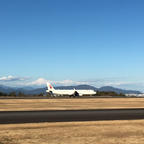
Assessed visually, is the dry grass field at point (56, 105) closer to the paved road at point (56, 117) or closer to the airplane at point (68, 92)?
the paved road at point (56, 117)

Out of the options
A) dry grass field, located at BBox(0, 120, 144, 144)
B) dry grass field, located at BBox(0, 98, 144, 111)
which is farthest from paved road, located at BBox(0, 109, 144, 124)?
dry grass field, located at BBox(0, 98, 144, 111)

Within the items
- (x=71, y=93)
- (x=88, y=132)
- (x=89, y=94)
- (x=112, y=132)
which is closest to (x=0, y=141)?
(x=88, y=132)

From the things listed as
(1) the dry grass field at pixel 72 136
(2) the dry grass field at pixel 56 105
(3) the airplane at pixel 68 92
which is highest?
(3) the airplane at pixel 68 92

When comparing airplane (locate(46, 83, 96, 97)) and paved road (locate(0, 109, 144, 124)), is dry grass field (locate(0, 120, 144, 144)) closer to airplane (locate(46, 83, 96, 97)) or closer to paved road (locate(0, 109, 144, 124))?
paved road (locate(0, 109, 144, 124))

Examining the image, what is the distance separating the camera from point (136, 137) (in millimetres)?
16078

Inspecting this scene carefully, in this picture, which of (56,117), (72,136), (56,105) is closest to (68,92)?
(56,105)

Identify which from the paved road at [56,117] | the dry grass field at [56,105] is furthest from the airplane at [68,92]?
Result: the paved road at [56,117]

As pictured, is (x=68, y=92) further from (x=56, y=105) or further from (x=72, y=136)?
(x=72, y=136)

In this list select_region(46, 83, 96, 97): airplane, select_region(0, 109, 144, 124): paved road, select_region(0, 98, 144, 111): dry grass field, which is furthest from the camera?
select_region(46, 83, 96, 97): airplane

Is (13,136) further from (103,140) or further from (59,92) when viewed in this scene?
(59,92)

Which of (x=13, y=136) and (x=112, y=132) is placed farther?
(x=112, y=132)

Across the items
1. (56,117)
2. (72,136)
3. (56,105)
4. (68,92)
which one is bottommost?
(72,136)

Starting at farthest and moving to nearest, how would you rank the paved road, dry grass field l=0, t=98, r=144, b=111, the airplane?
the airplane
dry grass field l=0, t=98, r=144, b=111
the paved road

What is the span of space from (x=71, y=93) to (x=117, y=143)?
96.8 m
